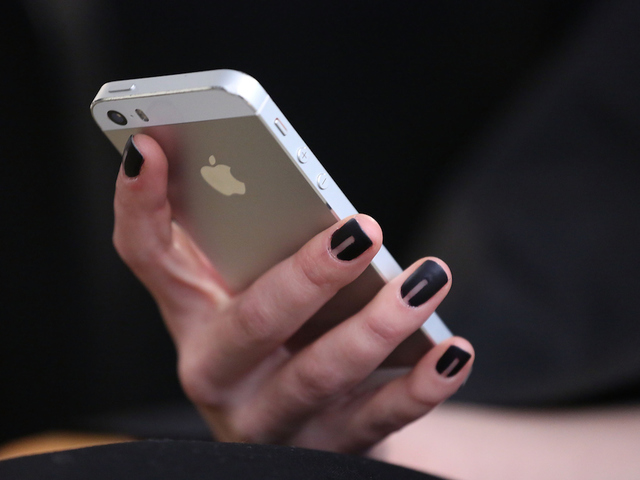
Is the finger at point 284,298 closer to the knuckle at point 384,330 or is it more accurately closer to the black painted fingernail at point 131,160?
the knuckle at point 384,330

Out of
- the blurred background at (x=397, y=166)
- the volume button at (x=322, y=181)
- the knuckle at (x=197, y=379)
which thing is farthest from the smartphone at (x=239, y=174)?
the blurred background at (x=397, y=166)

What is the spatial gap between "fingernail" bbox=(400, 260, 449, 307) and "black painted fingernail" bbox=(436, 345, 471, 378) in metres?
0.10

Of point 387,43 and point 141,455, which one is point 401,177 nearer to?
point 387,43

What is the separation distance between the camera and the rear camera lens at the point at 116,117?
1.75ft

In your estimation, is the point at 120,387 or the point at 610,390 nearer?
the point at 610,390

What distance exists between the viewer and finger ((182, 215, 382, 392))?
525 mm

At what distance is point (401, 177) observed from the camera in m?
1.39

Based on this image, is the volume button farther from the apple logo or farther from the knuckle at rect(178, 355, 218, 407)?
the knuckle at rect(178, 355, 218, 407)

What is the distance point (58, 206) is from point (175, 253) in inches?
27.9

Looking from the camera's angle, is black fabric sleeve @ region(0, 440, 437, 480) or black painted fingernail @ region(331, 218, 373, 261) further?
black painted fingernail @ region(331, 218, 373, 261)

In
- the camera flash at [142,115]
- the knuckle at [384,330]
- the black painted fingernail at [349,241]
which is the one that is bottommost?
the knuckle at [384,330]

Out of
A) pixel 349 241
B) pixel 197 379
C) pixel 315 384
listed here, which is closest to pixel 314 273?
pixel 349 241

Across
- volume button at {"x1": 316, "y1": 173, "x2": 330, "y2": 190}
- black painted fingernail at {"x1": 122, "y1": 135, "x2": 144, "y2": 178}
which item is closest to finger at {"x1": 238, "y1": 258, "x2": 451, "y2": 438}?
volume button at {"x1": 316, "y1": 173, "x2": 330, "y2": 190}

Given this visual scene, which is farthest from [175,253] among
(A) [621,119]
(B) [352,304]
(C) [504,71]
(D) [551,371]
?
(C) [504,71]
